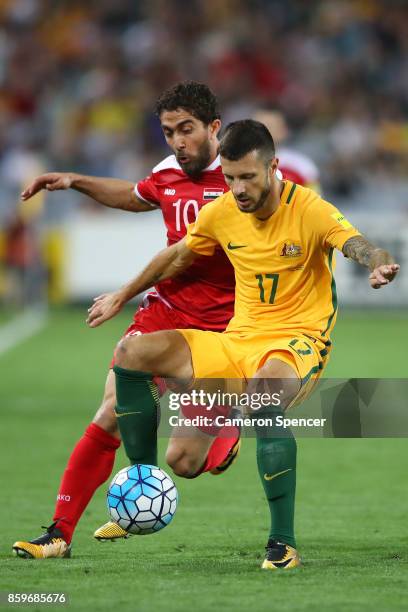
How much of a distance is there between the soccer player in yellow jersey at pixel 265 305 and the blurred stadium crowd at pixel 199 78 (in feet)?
47.0

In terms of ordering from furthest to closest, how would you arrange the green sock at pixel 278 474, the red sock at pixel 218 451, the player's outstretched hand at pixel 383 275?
the red sock at pixel 218 451, the green sock at pixel 278 474, the player's outstretched hand at pixel 383 275

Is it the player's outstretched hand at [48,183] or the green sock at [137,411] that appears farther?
the player's outstretched hand at [48,183]

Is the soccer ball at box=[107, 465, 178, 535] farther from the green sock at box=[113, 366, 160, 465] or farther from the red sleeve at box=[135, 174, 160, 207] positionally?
the red sleeve at box=[135, 174, 160, 207]

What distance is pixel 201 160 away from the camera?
21.0 feet

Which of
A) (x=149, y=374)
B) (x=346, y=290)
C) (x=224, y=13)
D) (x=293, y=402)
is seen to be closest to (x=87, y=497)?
(x=149, y=374)

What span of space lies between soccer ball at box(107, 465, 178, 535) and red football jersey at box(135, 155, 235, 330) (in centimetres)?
113

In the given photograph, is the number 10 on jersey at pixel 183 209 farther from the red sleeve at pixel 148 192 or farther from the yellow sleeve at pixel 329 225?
the yellow sleeve at pixel 329 225

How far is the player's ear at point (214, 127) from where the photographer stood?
633 cm

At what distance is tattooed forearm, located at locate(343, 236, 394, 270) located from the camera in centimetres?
525

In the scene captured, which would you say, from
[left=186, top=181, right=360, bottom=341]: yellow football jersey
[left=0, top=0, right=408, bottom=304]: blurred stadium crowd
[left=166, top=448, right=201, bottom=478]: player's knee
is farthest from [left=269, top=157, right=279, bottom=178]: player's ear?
[left=0, top=0, right=408, bottom=304]: blurred stadium crowd

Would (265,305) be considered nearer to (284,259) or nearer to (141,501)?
(284,259)

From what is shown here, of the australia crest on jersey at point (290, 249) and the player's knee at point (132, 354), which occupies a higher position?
the australia crest on jersey at point (290, 249)

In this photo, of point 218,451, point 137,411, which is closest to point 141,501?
point 137,411

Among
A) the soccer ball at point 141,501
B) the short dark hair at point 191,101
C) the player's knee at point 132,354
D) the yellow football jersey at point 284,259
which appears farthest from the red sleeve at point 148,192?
the soccer ball at point 141,501
